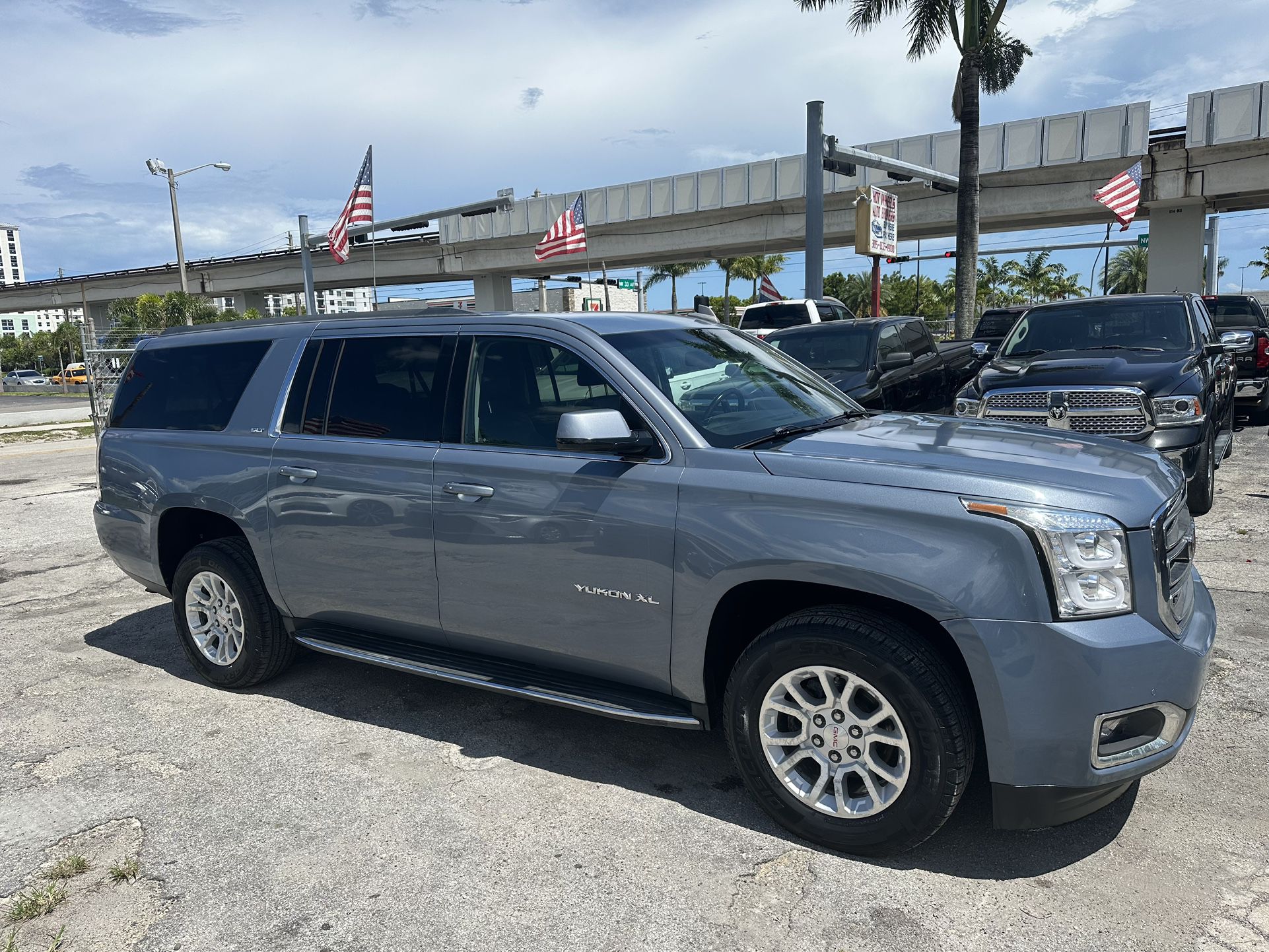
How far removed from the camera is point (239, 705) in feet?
15.6

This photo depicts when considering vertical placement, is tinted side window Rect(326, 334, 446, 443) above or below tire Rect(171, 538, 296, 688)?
above

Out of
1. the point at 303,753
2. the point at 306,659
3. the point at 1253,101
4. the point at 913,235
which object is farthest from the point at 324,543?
the point at 913,235

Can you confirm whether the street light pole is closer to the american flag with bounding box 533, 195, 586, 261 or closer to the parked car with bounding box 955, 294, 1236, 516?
the american flag with bounding box 533, 195, 586, 261

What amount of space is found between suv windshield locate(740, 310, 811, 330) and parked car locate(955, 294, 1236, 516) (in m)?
7.98

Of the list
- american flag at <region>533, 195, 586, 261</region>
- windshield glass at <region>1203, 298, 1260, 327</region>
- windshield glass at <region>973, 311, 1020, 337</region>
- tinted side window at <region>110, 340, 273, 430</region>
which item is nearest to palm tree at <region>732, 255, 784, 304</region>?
american flag at <region>533, 195, 586, 261</region>

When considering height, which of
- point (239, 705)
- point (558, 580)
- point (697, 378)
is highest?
point (697, 378)

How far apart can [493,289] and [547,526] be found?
151 ft

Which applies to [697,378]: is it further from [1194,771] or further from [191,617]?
[191,617]

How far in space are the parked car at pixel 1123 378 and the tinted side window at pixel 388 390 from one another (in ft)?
13.7

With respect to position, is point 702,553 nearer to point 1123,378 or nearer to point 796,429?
point 796,429

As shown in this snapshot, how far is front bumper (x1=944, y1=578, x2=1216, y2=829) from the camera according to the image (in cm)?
278

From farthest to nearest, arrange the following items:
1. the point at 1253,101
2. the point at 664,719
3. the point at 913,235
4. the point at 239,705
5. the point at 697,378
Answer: the point at 913,235
the point at 1253,101
the point at 239,705
the point at 697,378
the point at 664,719

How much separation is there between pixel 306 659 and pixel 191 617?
678 millimetres

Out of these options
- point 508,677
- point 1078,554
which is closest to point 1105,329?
point 1078,554
